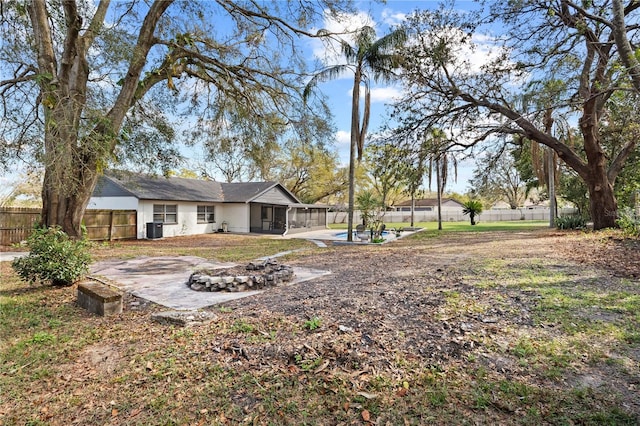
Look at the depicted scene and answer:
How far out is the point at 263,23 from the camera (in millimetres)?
9922

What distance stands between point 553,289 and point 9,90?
478 inches

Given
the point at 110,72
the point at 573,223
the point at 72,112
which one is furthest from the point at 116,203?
the point at 573,223

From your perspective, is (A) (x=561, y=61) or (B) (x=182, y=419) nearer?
(B) (x=182, y=419)

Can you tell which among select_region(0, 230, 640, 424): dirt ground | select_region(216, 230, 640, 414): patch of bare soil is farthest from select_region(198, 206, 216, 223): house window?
select_region(0, 230, 640, 424): dirt ground

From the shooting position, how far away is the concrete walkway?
5727mm

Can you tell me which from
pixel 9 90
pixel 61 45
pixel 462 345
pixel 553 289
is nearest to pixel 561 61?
pixel 553 289

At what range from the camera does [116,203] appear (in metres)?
18.0

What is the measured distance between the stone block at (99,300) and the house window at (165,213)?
13627mm

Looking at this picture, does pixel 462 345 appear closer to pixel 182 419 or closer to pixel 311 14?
pixel 182 419

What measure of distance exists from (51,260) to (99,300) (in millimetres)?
1907

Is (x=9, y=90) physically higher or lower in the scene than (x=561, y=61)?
lower

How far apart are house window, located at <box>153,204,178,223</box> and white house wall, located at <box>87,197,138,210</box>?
1088mm

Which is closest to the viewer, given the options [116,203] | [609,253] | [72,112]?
[72,112]

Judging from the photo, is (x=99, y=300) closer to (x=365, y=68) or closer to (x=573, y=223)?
(x=365, y=68)
